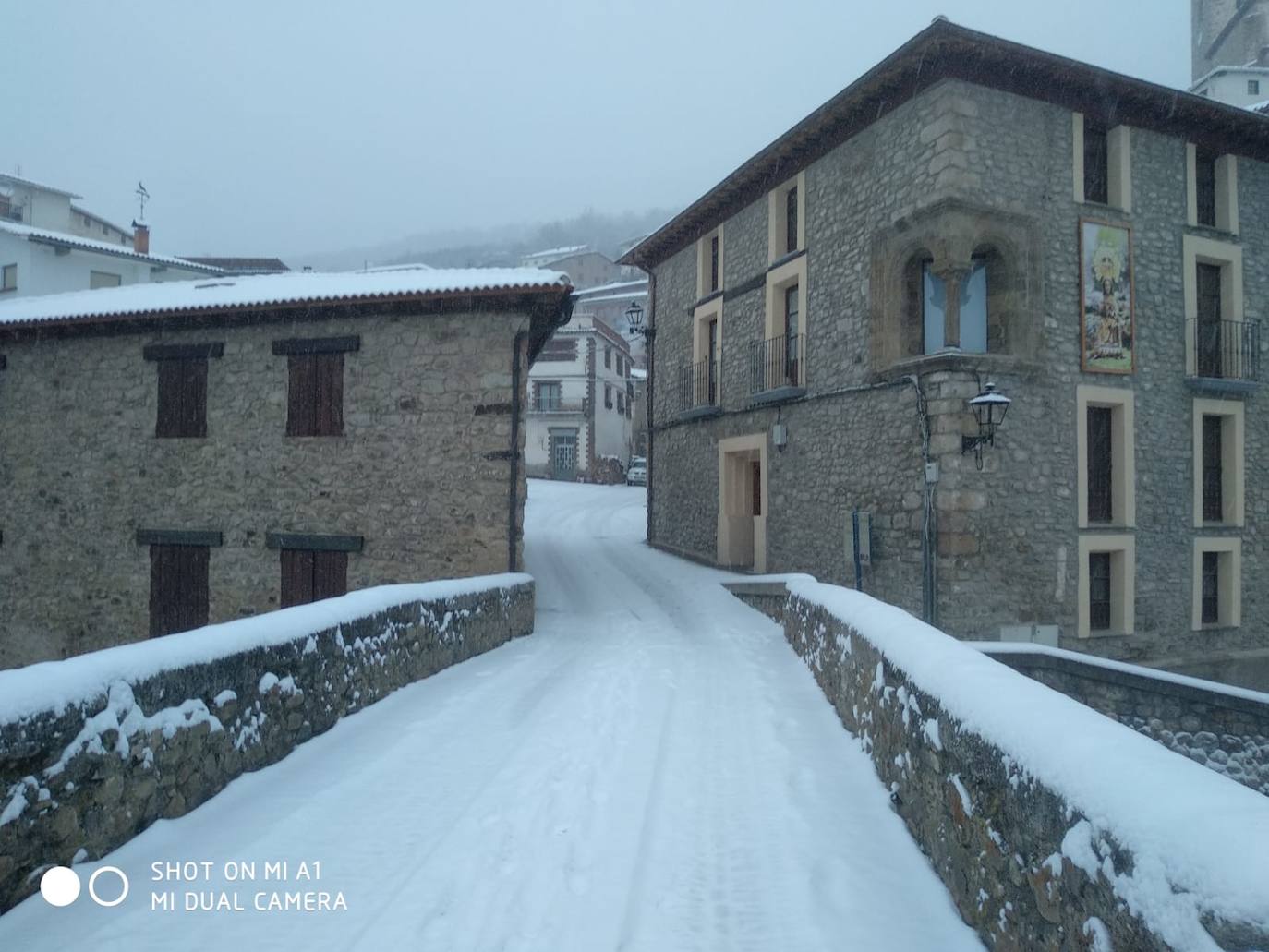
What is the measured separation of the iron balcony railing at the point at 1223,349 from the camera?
1173cm

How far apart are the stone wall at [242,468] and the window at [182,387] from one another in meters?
0.13

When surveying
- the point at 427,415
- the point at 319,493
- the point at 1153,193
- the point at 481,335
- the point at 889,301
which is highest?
the point at 1153,193

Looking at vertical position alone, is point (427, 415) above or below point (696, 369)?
below

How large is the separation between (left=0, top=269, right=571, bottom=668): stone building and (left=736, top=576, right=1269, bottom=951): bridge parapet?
7166 millimetres

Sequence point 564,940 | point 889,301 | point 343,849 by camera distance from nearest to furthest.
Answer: point 564,940, point 343,849, point 889,301

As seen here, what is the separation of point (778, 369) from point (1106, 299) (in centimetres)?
497

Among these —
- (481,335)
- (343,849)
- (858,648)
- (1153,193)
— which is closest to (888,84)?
(1153,193)

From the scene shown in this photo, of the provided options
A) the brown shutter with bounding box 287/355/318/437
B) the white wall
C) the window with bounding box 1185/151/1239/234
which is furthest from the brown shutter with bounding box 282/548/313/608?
the white wall

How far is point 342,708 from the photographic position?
530 centimetres

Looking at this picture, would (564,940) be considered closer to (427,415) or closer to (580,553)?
(427,415)

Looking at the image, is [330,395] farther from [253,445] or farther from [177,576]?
[177,576]

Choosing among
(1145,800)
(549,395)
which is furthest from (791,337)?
(549,395)

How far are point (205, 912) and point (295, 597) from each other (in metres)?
8.57

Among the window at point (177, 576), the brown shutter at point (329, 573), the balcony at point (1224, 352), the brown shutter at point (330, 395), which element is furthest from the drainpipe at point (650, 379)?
the balcony at point (1224, 352)
